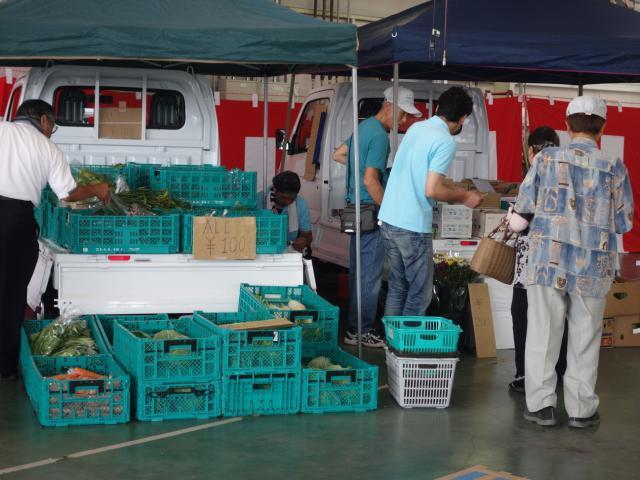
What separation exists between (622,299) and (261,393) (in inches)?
150

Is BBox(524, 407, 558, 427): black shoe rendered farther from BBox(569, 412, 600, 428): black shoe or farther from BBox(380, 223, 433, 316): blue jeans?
BBox(380, 223, 433, 316): blue jeans

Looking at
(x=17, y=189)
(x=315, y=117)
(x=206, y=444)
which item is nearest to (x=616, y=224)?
(x=206, y=444)

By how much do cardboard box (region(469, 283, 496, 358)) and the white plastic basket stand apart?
1678mm

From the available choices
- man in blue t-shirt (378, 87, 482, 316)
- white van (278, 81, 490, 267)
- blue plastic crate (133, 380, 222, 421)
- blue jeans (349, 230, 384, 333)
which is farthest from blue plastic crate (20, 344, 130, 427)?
white van (278, 81, 490, 267)

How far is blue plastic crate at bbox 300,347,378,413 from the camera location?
5.88 meters

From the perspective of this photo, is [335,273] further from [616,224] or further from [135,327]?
[616,224]

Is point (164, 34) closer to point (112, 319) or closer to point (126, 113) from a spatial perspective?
point (112, 319)

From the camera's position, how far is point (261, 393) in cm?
582

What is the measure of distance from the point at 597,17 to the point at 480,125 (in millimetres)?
1541

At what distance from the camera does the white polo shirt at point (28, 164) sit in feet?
19.7

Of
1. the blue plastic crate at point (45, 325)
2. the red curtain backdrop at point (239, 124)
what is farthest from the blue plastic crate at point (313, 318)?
the red curtain backdrop at point (239, 124)

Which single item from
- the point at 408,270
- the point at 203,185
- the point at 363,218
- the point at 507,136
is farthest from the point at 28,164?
the point at 507,136

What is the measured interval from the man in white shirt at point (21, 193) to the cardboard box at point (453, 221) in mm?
3184

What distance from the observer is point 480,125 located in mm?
9836
